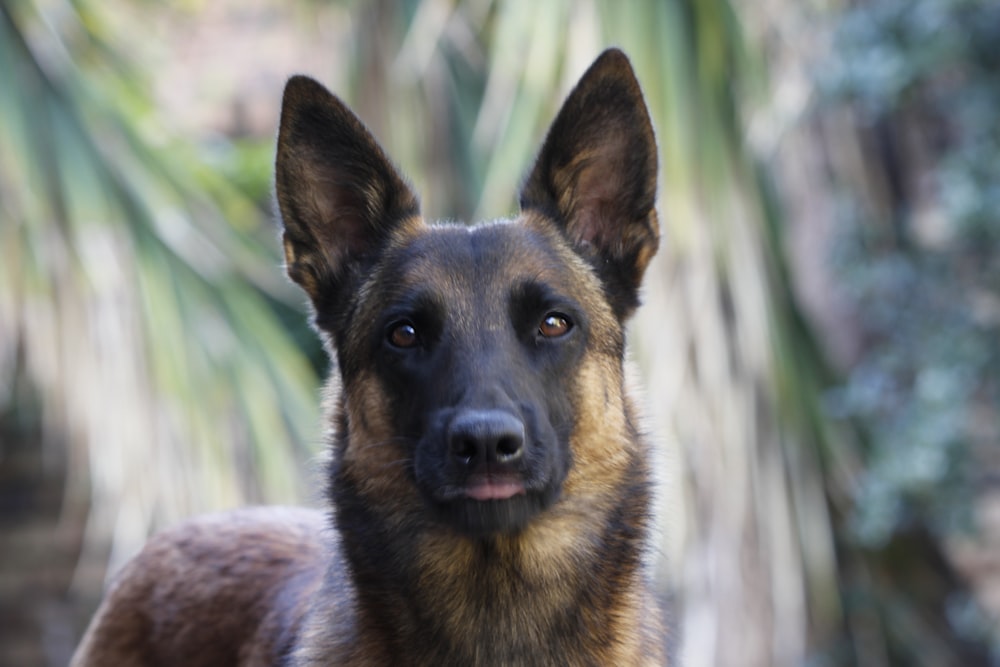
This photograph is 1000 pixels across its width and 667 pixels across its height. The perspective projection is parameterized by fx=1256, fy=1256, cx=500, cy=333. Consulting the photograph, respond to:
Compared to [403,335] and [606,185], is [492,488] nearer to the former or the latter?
[403,335]

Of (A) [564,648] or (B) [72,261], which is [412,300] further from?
(B) [72,261]

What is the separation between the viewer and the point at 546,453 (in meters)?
2.84

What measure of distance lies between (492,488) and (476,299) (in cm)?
51

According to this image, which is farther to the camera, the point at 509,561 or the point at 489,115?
the point at 489,115

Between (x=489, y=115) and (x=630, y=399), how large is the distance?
3.77 meters

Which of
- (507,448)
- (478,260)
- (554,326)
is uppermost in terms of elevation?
(478,260)

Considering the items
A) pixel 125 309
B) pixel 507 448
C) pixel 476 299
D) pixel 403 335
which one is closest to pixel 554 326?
pixel 476 299

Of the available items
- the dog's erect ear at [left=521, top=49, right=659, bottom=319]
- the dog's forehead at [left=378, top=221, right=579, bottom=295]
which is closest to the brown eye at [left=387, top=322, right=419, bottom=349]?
the dog's forehead at [left=378, top=221, right=579, bottom=295]

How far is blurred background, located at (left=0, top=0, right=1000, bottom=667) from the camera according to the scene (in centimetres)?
595

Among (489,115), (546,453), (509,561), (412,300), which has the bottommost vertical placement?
(509,561)

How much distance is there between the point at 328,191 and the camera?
3.35 m

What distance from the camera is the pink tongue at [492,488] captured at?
2750mm

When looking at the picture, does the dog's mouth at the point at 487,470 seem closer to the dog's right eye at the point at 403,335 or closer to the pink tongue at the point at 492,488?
the pink tongue at the point at 492,488

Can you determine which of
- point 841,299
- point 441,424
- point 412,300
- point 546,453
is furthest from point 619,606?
point 841,299
